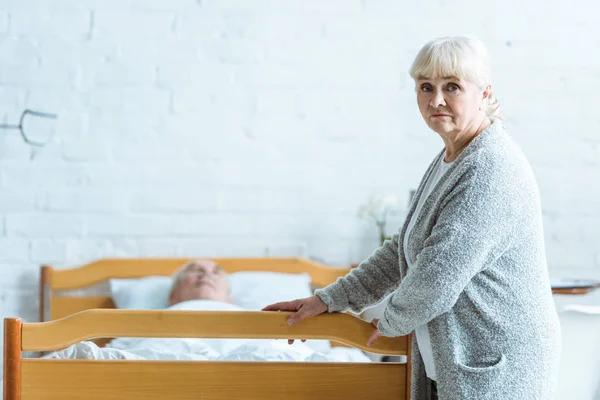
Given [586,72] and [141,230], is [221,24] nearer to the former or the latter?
[141,230]

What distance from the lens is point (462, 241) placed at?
4.96 feet

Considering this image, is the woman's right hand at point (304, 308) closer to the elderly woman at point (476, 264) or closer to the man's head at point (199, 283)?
the elderly woman at point (476, 264)

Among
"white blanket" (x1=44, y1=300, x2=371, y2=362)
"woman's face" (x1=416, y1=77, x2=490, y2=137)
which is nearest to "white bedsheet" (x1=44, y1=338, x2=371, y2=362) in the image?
"white blanket" (x1=44, y1=300, x2=371, y2=362)

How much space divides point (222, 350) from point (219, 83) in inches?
41.2

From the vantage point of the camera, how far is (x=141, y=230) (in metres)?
3.10

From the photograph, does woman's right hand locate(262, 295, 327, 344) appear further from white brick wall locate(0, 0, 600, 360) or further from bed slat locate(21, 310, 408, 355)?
white brick wall locate(0, 0, 600, 360)

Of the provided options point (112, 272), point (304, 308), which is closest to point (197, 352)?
point (304, 308)

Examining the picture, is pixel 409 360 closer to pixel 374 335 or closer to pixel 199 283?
pixel 374 335

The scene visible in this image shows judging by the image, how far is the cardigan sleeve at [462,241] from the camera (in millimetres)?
1512

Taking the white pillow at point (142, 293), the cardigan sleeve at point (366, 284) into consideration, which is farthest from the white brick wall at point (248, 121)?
the cardigan sleeve at point (366, 284)

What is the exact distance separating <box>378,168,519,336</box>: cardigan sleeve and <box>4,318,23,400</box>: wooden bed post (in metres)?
0.77

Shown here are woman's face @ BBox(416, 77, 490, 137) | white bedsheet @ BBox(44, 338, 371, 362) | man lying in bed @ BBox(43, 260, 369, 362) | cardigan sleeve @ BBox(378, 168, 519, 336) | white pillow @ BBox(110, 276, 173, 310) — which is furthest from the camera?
white pillow @ BBox(110, 276, 173, 310)

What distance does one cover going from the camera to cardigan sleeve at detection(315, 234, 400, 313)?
5.98 ft

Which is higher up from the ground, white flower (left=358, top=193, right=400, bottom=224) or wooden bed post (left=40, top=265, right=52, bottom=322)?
white flower (left=358, top=193, right=400, bottom=224)
